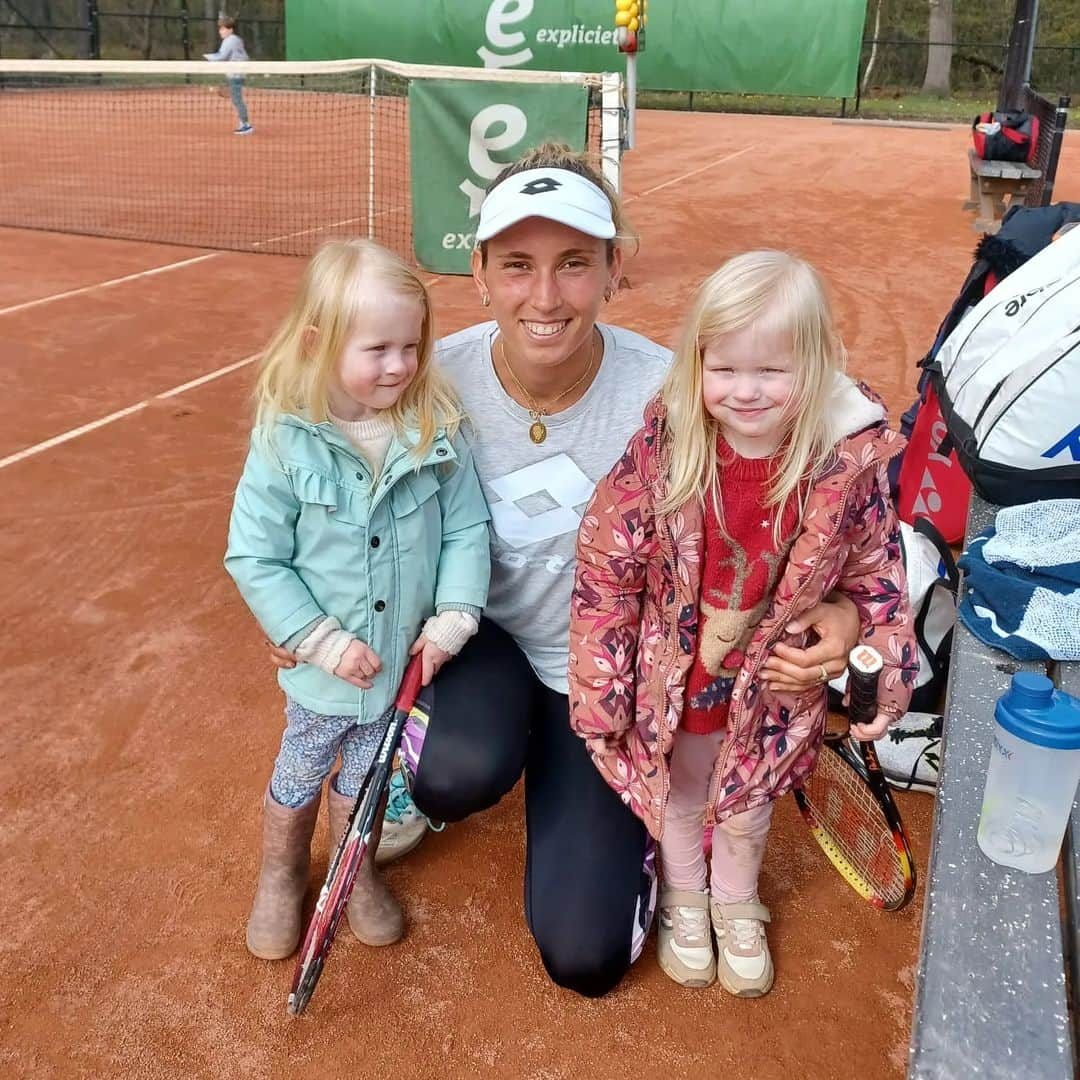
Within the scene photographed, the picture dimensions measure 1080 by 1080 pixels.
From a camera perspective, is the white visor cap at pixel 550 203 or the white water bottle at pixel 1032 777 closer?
the white water bottle at pixel 1032 777

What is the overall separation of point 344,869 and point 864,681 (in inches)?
37.5

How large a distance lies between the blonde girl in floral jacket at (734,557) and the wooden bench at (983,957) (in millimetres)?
360

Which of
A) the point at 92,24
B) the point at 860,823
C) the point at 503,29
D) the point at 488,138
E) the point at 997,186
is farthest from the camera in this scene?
the point at 92,24

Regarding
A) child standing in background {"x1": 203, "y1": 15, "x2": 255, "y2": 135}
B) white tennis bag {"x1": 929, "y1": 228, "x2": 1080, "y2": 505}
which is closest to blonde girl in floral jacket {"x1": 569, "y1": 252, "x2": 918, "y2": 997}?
white tennis bag {"x1": 929, "y1": 228, "x2": 1080, "y2": 505}

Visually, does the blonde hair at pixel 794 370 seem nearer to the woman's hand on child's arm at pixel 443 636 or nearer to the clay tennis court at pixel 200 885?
the woman's hand on child's arm at pixel 443 636

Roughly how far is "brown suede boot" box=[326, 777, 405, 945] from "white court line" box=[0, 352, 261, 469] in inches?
117

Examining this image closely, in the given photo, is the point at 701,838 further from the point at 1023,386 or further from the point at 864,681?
the point at 1023,386

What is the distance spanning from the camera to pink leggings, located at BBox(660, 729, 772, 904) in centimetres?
205

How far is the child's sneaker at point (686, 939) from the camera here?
6.86 ft

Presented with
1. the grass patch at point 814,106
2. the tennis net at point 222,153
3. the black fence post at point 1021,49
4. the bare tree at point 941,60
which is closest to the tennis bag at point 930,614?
the tennis net at point 222,153

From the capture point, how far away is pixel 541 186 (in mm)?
1933

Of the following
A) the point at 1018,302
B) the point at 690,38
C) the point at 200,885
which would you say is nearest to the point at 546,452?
the point at 200,885

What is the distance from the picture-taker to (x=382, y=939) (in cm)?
216

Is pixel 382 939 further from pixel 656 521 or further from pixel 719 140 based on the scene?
pixel 719 140
